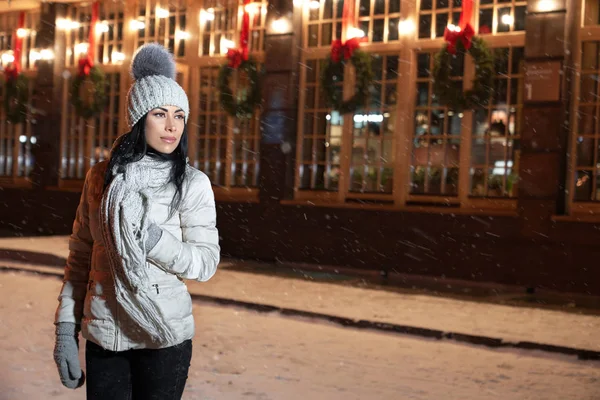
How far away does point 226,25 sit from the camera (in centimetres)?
1572

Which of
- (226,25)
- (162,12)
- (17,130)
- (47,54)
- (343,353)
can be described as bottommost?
(343,353)

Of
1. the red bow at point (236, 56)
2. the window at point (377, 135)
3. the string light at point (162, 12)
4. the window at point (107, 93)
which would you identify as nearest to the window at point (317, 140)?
the window at point (377, 135)

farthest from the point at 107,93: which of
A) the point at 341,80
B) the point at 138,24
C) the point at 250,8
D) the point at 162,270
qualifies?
the point at 162,270

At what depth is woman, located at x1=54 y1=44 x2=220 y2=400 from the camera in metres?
2.76

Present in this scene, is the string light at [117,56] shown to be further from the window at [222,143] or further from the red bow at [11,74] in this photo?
the red bow at [11,74]

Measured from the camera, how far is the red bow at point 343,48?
44.2 ft

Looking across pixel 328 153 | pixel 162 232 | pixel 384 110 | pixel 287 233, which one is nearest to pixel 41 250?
pixel 287 233

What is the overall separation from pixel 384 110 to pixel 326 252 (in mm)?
2620

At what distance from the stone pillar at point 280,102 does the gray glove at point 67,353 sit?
11.4 m

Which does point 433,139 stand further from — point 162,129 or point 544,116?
point 162,129

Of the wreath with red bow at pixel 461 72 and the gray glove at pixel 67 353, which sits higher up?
the wreath with red bow at pixel 461 72

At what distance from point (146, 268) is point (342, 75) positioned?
11341mm

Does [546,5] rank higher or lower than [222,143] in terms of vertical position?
higher

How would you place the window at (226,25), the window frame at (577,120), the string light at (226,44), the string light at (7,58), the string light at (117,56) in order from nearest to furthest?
1. the window frame at (577,120)
2. the window at (226,25)
3. the string light at (226,44)
4. the string light at (117,56)
5. the string light at (7,58)
